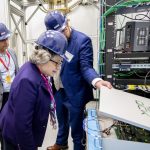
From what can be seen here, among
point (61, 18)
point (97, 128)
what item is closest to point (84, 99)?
point (97, 128)

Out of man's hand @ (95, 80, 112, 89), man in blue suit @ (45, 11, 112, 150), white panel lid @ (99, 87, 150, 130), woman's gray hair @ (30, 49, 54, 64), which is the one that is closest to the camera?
white panel lid @ (99, 87, 150, 130)

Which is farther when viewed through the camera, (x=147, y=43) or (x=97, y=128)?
(x=147, y=43)

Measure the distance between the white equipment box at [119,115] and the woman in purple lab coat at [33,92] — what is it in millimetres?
308

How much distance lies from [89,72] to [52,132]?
57.6 inches

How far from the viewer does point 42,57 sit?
1134 mm

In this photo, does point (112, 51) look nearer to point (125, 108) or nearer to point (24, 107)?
point (125, 108)

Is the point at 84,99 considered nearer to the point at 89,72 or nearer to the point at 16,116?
the point at 89,72

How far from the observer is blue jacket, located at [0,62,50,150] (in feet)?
3.74

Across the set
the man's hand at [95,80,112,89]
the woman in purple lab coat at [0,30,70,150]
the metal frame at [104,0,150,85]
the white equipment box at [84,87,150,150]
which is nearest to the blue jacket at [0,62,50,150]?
the woman in purple lab coat at [0,30,70,150]

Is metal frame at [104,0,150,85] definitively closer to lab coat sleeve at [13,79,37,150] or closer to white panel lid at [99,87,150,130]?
white panel lid at [99,87,150,130]

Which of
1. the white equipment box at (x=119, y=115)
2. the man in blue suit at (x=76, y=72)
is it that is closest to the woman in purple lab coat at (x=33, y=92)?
the white equipment box at (x=119, y=115)

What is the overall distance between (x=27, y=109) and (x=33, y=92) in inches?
3.7

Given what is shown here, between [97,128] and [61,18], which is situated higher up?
[61,18]

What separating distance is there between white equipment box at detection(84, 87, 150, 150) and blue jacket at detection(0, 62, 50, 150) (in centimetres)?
29
